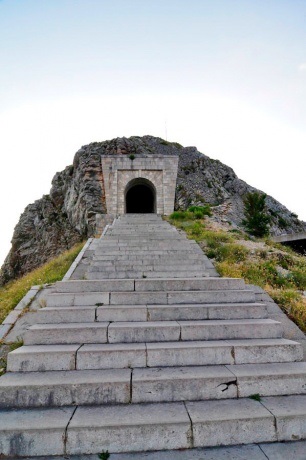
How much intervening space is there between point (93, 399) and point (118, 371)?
0.43 m

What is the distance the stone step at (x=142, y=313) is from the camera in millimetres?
4418

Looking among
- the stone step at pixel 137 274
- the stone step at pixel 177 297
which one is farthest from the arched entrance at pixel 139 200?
the stone step at pixel 177 297

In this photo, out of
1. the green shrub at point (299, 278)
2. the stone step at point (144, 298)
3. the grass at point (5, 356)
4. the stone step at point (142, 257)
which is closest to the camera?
the grass at point (5, 356)

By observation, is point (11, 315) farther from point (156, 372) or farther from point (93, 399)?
point (156, 372)

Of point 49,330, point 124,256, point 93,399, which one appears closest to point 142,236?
point 124,256

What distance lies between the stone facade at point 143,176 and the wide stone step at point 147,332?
630 inches

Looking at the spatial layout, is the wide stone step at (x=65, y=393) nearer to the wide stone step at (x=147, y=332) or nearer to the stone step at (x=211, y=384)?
the stone step at (x=211, y=384)

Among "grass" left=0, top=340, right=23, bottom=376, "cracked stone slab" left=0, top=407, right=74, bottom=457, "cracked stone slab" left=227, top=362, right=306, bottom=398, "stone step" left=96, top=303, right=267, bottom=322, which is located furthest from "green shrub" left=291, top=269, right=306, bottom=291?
"grass" left=0, top=340, right=23, bottom=376

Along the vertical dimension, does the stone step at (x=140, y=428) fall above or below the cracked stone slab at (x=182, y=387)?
below

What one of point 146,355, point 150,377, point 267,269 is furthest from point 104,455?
point 267,269

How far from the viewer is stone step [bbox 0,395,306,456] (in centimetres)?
254

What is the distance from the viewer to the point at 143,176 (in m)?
20.2

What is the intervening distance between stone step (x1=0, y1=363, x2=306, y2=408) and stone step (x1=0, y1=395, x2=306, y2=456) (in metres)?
0.15

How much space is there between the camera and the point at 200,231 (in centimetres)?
1205
